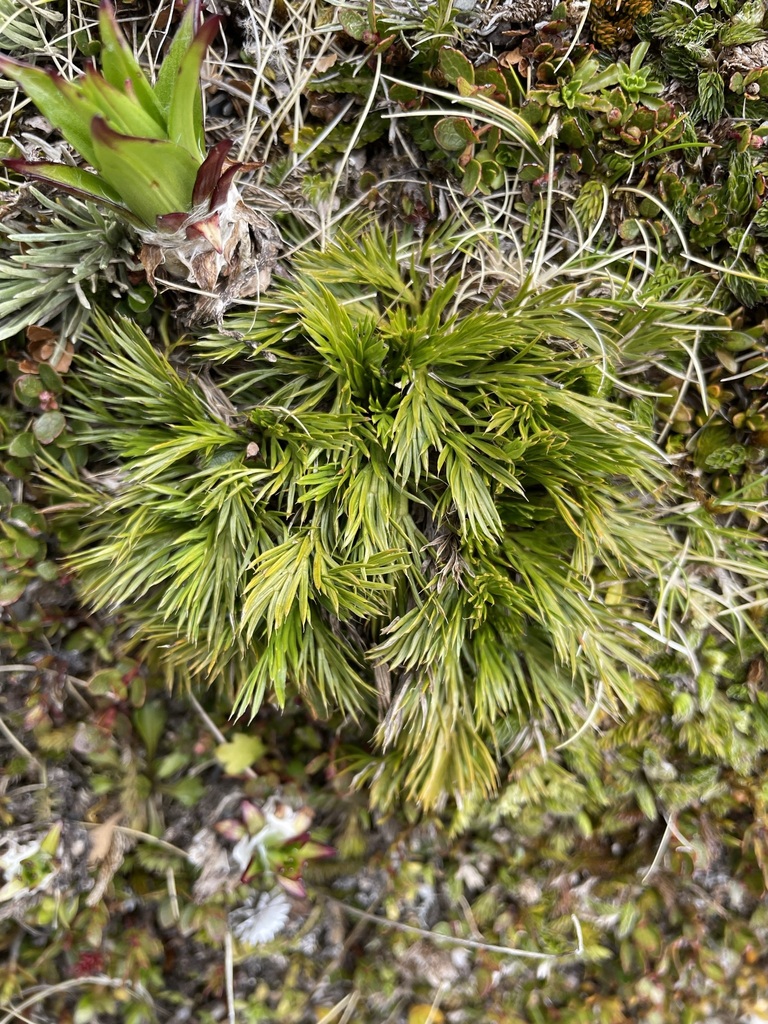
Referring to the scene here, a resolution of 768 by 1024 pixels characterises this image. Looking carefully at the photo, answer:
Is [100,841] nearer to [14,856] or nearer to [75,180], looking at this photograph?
[14,856]

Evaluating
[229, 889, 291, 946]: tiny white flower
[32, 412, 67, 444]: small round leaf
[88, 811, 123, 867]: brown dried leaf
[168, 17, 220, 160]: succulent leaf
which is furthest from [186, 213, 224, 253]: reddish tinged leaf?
[229, 889, 291, 946]: tiny white flower

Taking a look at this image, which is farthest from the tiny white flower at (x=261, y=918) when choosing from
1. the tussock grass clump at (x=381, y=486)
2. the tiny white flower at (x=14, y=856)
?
the tussock grass clump at (x=381, y=486)

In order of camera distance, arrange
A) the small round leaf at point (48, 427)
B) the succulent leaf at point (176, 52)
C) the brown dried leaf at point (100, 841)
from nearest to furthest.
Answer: the succulent leaf at point (176, 52) < the small round leaf at point (48, 427) < the brown dried leaf at point (100, 841)

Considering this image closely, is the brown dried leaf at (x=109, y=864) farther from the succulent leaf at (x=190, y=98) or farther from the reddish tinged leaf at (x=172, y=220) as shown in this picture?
the succulent leaf at (x=190, y=98)

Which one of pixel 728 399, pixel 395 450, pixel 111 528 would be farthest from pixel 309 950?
pixel 728 399

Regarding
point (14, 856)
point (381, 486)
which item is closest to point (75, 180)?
point (381, 486)

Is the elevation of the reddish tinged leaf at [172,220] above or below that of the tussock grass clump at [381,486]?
above
